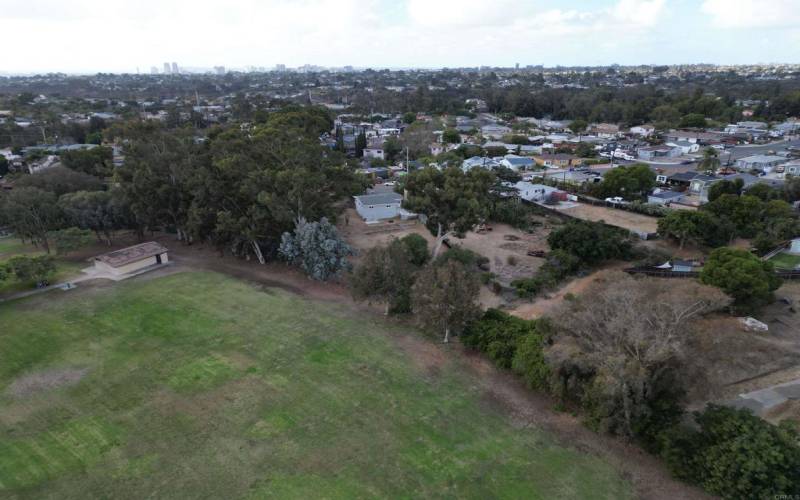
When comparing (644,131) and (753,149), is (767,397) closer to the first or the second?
(753,149)

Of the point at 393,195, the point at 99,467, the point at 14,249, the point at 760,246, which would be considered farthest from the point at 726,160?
the point at 14,249

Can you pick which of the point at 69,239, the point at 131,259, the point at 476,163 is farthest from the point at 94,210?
the point at 476,163

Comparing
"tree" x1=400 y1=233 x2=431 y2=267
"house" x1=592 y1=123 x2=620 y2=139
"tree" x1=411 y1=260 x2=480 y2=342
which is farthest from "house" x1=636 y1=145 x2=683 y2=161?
"tree" x1=411 y1=260 x2=480 y2=342

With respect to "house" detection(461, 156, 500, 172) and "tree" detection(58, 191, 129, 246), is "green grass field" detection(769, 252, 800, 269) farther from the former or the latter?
"tree" detection(58, 191, 129, 246)

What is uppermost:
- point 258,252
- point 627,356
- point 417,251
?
point 627,356

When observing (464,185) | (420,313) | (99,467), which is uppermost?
(464,185)

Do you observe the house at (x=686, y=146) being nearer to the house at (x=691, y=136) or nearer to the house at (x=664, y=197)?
the house at (x=691, y=136)

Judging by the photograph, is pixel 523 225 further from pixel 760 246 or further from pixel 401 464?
pixel 401 464
